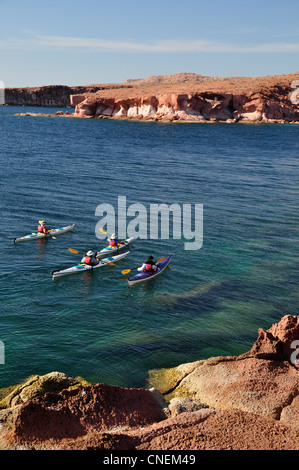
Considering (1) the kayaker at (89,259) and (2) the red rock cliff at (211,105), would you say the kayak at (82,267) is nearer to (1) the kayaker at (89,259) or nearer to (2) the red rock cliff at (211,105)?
(1) the kayaker at (89,259)

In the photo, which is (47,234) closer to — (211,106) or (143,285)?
(143,285)

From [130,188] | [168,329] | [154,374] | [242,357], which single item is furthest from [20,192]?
[242,357]

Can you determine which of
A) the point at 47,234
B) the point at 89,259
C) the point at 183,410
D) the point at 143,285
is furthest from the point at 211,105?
the point at 183,410

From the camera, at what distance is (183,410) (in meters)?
13.1

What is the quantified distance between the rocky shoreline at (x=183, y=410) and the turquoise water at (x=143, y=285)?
3558 millimetres

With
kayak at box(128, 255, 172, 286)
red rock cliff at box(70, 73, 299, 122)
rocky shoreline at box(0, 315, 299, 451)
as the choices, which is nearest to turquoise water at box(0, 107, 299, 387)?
kayak at box(128, 255, 172, 286)

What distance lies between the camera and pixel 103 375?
1791 centimetres

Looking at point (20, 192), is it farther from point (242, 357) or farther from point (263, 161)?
point (263, 161)

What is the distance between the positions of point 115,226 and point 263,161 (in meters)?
45.2

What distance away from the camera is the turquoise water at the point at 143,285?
1992 centimetres

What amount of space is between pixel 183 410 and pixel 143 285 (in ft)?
48.4

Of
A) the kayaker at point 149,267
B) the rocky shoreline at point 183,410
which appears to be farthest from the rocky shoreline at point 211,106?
the rocky shoreline at point 183,410

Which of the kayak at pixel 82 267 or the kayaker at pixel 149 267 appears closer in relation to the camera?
the kayak at pixel 82 267

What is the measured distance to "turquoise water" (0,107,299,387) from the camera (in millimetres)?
19922
